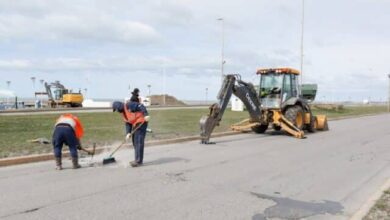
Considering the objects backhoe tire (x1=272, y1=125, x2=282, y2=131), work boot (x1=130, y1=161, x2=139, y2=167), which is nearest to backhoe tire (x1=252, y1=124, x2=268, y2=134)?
backhoe tire (x1=272, y1=125, x2=282, y2=131)

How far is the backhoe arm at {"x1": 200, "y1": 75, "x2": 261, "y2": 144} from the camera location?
1641 cm

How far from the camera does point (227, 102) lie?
57.3ft

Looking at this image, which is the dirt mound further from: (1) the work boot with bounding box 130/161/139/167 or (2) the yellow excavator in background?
(1) the work boot with bounding box 130/161/139/167

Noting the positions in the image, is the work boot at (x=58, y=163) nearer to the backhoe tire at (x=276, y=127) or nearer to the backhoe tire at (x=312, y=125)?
the backhoe tire at (x=276, y=127)

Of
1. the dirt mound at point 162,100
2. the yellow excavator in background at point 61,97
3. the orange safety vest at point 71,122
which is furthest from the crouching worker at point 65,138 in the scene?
the dirt mound at point 162,100

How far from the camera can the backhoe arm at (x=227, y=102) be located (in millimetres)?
16406

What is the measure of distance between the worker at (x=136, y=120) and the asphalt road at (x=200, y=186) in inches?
15.0

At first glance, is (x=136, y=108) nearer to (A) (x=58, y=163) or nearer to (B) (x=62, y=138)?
(B) (x=62, y=138)

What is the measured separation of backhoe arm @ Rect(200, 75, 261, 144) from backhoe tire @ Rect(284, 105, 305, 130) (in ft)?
A: 4.46

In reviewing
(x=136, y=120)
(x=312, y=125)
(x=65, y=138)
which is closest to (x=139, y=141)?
(x=136, y=120)

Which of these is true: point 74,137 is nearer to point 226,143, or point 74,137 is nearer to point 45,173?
point 45,173

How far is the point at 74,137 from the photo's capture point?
10258mm

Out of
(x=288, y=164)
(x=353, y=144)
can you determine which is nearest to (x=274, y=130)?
(x=353, y=144)

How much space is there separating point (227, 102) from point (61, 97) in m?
46.6
